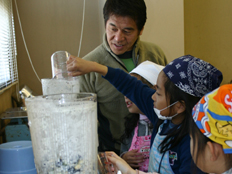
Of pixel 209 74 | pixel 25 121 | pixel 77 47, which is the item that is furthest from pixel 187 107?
pixel 77 47

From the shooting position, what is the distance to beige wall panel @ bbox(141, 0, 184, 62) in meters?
2.22

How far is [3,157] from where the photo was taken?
0.59 m

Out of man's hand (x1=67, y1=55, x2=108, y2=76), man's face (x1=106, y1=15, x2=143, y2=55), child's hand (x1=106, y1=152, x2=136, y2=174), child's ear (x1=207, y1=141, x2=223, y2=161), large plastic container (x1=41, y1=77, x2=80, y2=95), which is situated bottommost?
child's hand (x1=106, y1=152, x2=136, y2=174)

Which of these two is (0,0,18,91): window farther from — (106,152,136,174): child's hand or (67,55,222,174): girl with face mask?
(106,152,136,174): child's hand

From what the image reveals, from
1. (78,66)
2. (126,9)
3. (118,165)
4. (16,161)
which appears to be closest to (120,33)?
(126,9)

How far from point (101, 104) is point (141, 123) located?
10.7 inches

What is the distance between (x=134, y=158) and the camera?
1226 millimetres

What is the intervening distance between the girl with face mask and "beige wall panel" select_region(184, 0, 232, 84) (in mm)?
2464

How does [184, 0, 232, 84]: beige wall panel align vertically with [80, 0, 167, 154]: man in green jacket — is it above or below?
above

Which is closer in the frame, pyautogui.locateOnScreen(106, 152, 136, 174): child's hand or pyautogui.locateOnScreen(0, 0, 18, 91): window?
pyautogui.locateOnScreen(106, 152, 136, 174): child's hand

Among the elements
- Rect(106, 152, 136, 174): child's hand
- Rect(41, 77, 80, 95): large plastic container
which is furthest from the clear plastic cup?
Rect(106, 152, 136, 174): child's hand

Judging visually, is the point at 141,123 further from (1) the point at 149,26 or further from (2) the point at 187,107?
(1) the point at 149,26

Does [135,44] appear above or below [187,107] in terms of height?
above

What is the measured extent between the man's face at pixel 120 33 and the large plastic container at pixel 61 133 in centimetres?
89
